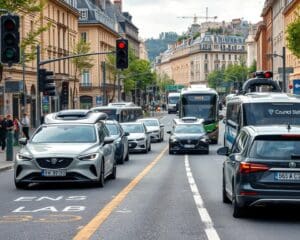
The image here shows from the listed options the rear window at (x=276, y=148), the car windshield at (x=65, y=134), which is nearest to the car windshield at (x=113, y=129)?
the car windshield at (x=65, y=134)

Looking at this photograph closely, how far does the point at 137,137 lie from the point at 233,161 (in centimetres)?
2586

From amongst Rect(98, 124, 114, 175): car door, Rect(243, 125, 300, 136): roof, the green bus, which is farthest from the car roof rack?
the green bus

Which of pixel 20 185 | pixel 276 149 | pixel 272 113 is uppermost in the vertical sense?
pixel 272 113

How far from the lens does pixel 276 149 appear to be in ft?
45.2

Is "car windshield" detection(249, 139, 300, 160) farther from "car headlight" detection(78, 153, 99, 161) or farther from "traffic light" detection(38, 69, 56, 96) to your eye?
"traffic light" detection(38, 69, 56, 96)

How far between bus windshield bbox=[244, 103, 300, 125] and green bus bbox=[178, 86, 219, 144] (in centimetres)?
2468

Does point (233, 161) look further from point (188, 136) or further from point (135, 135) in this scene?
point (135, 135)

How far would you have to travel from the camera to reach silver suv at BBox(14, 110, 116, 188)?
64.9ft

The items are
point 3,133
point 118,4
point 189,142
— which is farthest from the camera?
point 118,4

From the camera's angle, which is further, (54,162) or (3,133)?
(3,133)

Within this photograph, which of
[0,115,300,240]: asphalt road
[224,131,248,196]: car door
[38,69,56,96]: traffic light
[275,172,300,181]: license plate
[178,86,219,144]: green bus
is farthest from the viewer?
[178,86,219,144]: green bus

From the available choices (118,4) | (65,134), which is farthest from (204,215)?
(118,4)

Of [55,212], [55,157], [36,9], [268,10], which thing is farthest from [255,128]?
[268,10]

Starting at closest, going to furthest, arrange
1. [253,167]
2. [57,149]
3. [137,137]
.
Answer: [253,167] < [57,149] < [137,137]
